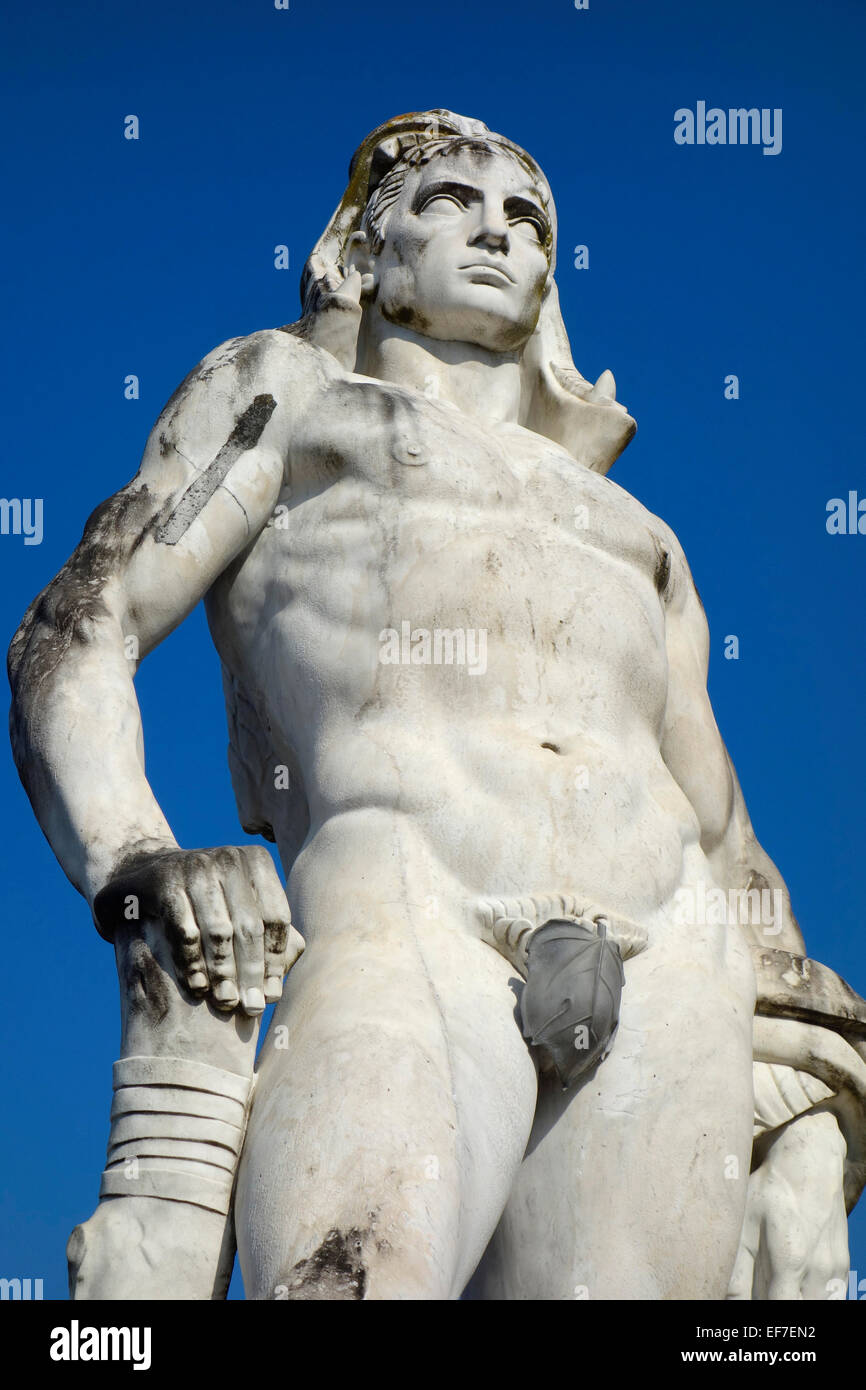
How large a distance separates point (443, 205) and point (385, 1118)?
446 centimetres

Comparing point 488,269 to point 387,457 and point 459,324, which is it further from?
point 387,457

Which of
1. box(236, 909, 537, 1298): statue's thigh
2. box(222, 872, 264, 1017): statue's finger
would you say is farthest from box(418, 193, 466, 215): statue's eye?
box(222, 872, 264, 1017): statue's finger

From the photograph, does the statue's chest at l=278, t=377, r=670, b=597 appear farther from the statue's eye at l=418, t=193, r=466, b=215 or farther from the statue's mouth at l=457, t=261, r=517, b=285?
the statue's eye at l=418, t=193, r=466, b=215

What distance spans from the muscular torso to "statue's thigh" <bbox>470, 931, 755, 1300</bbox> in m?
0.47

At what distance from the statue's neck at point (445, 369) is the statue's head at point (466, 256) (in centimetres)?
5

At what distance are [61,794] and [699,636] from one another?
331 centimetres

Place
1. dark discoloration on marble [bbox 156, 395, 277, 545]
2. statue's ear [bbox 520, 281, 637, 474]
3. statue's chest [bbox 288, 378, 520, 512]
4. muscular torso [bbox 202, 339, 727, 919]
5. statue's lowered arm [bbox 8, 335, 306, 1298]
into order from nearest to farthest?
1. statue's lowered arm [bbox 8, 335, 306, 1298]
2. muscular torso [bbox 202, 339, 727, 919]
3. dark discoloration on marble [bbox 156, 395, 277, 545]
4. statue's chest [bbox 288, 378, 520, 512]
5. statue's ear [bbox 520, 281, 637, 474]

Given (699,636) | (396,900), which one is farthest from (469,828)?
(699,636)

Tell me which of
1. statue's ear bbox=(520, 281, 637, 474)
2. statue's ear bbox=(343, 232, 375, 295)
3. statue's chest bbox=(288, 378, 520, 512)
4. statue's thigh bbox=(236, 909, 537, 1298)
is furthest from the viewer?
statue's ear bbox=(520, 281, 637, 474)

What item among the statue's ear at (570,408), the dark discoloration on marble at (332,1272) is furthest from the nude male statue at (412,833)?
the statue's ear at (570,408)

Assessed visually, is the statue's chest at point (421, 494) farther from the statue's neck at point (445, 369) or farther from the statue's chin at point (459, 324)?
the statue's chin at point (459, 324)

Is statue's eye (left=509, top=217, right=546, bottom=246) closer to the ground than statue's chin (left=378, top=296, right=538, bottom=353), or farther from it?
farther from it

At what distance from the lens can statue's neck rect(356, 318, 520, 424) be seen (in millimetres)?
9219

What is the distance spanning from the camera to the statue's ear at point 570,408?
31.5 ft
